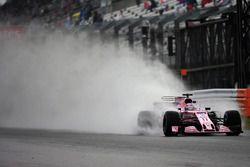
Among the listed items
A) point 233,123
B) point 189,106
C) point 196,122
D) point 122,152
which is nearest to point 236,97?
point 189,106

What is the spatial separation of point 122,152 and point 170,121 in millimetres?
4095

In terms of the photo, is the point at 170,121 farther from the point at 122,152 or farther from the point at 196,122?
the point at 122,152

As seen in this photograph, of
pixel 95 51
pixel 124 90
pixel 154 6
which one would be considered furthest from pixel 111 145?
pixel 154 6

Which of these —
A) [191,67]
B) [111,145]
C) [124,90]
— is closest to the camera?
[111,145]

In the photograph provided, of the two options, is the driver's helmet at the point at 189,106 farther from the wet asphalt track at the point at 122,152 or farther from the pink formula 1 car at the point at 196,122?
the wet asphalt track at the point at 122,152

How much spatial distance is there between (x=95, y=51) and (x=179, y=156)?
46.3 feet

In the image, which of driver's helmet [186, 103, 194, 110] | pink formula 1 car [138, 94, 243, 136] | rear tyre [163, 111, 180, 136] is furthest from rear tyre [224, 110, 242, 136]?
rear tyre [163, 111, 180, 136]

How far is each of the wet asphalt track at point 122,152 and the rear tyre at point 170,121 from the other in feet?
3.40

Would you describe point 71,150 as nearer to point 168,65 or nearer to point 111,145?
point 111,145

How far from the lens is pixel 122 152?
10.5 m

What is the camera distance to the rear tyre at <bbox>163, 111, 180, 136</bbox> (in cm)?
1446

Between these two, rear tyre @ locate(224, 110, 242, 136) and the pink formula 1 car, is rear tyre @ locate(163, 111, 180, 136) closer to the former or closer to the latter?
the pink formula 1 car

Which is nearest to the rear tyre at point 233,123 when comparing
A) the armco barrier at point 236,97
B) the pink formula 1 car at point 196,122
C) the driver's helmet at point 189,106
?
the pink formula 1 car at point 196,122

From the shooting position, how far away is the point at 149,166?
8.50 m
